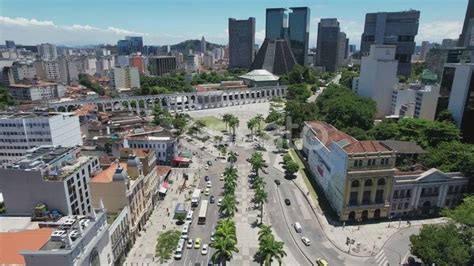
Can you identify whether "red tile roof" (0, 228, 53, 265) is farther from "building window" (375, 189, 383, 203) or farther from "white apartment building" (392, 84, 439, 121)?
"white apartment building" (392, 84, 439, 121)

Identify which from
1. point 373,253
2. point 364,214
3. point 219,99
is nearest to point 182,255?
point 373,253

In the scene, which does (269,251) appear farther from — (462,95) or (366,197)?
(462,95)

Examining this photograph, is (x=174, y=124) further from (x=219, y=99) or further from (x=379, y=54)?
(x=379, y=54)

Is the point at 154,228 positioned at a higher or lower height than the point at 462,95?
lower

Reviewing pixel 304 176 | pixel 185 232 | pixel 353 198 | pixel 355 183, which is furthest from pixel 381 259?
pixel 304 176

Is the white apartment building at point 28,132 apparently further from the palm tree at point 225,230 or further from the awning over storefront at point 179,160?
the palm tree at point 225,230

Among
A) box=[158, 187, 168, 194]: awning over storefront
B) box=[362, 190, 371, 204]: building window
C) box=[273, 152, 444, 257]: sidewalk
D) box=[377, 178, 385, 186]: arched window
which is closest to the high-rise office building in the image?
box=[273, 152, 444, 257]: sidewalk
